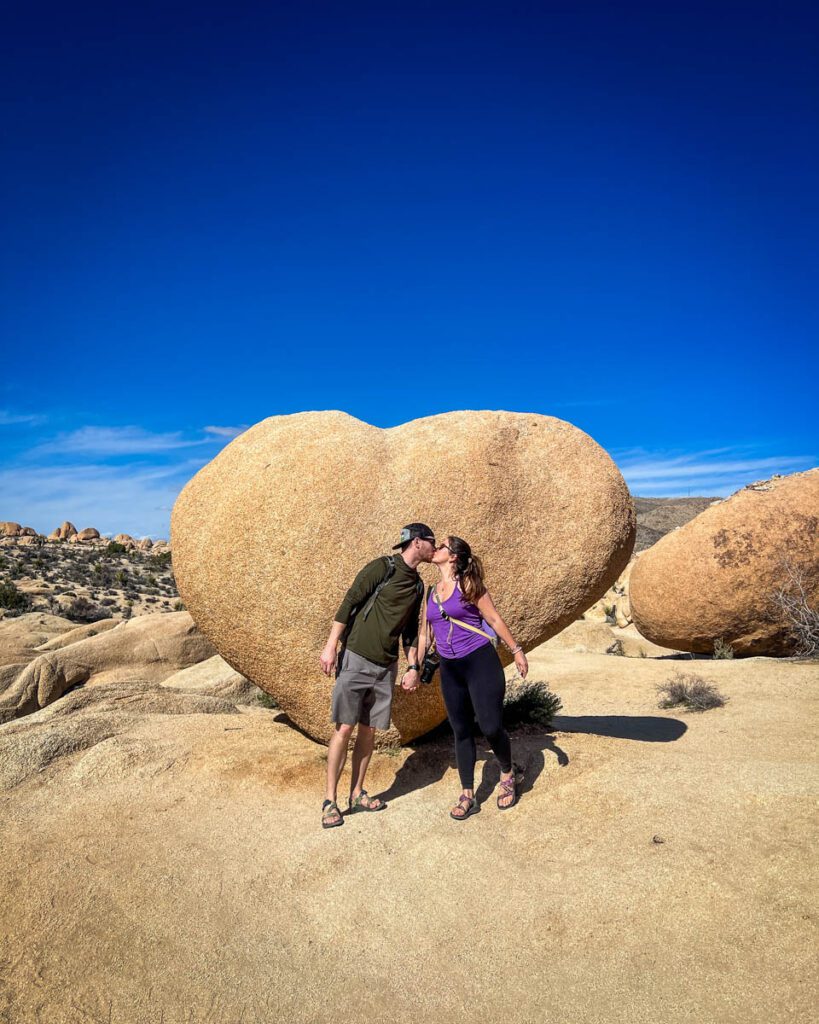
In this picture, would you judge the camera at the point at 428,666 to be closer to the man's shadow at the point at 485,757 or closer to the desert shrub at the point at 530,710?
the man's shadow at the point at 485,757

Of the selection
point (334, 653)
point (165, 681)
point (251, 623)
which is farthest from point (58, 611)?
point (334, 653)

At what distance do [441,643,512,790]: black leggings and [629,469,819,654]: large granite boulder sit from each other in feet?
25.9

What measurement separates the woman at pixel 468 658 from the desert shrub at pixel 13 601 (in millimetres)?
18450

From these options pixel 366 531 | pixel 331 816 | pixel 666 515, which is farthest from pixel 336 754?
pixel 666 515

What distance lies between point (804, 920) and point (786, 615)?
8.80 m

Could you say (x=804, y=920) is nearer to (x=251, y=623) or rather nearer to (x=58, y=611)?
(x=251, y=623)

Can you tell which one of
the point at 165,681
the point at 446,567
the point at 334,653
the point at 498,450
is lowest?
the point at 165,681

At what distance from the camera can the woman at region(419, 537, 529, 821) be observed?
14.0ft

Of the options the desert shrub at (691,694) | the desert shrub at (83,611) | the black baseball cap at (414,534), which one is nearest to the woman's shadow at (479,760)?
the black baseball cap at (414,534)

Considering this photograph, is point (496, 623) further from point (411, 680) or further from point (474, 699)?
point (411, 680)

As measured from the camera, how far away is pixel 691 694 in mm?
8375

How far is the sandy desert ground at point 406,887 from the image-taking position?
2.83m

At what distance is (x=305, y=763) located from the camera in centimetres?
543

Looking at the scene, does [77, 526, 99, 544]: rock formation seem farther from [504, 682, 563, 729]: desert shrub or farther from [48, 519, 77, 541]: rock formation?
[504, 682, 563, 729]: desert shrub
